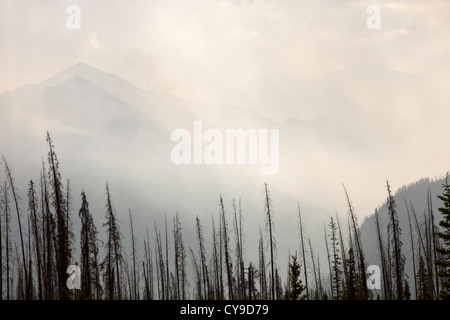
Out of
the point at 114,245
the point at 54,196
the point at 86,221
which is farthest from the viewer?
the point at 114,245

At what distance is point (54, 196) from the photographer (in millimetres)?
38875

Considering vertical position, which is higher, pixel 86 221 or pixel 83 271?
pixel 86 221

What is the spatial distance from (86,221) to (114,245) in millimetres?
5863
